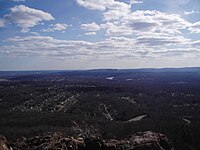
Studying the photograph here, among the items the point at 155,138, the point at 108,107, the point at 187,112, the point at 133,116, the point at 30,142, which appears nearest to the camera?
the point at 30,142

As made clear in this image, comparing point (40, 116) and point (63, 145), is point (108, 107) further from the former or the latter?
point (63, 145)

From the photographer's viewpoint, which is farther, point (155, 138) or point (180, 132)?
A: point (180, 132)

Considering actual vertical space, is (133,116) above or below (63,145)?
below

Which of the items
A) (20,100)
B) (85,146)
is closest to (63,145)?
(85,146)

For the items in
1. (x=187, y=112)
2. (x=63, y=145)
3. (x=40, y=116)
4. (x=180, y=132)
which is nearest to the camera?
(x=63, y=145)

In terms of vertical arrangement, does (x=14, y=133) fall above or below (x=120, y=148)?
below

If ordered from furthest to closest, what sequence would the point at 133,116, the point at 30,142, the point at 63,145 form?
the point at 133,116, the point at 30,142, the point at 63,145

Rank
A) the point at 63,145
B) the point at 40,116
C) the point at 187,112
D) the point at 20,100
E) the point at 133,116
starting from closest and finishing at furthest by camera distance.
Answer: the point at 63,145
the point at 40,116
the point at 133,116
the point at 187,112
the point at 20,100

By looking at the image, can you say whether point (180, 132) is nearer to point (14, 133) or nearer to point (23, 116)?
point (14, 133)

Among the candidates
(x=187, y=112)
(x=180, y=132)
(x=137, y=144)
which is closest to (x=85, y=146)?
(x=137, y=144)
